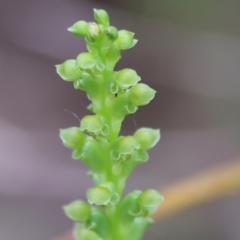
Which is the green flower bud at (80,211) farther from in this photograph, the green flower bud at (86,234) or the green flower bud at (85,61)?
the green flower bud at (85,61)

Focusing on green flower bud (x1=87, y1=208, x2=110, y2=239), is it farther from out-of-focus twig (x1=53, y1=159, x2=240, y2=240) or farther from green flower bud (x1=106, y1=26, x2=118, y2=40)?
out-of-focus twig (x1=53, y1=159, x2=240, y2=240)

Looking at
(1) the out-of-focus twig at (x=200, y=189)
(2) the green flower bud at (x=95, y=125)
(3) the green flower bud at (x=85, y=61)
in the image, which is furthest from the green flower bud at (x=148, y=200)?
(1) the out-of-focus twig at (x=200, y=189)

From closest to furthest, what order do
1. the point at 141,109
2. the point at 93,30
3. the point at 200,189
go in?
the point at 93,30, the point at 200,189, the point at 141,109

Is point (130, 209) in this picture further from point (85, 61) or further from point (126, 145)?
point (85, 61)

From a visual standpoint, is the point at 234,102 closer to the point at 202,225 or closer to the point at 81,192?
the point at 202,225

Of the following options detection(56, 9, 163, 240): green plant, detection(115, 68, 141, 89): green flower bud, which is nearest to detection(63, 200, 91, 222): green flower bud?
detection(56, 9, 163, 240): green plant

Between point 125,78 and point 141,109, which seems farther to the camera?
point 141,109

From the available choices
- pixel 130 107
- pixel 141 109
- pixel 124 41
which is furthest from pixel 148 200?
pixel 141 109
